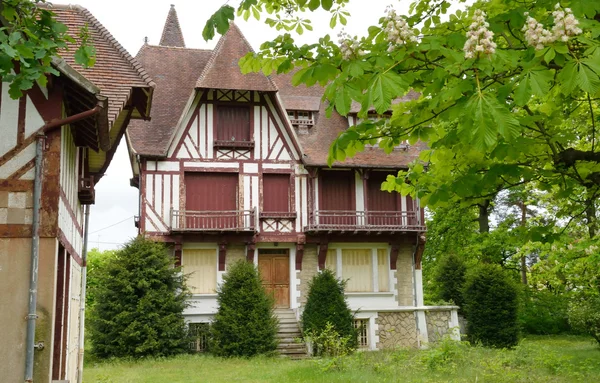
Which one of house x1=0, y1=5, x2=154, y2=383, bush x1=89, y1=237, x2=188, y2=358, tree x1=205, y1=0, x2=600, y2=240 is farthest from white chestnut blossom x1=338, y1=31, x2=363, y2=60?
bush x1=89, y1=237, x2=188, y2=358

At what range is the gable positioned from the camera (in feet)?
75.2

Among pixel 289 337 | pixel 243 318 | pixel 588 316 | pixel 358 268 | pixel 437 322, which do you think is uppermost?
pixel 358 268

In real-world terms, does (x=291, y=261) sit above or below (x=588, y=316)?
above

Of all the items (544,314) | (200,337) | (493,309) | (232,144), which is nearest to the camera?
(200,337)

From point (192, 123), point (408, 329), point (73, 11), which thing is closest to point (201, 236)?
point (192, 123)

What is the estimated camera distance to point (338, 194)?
2430 cm

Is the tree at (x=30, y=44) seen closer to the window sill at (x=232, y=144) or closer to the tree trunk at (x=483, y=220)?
the window sill at (x=232, y=144)

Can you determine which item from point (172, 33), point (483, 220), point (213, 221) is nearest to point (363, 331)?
point (213, 221)

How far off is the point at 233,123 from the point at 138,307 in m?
7.53

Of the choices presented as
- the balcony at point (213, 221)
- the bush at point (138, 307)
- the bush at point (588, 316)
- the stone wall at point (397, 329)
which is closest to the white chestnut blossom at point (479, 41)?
the bush at point (138, 307)

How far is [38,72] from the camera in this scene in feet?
17.9

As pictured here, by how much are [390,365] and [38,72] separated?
1182cm

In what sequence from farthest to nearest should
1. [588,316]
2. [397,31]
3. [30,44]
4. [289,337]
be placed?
[289,337] → [588,316] → [30,44] → [397,31]

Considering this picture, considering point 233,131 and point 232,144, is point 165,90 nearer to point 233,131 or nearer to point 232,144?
point 233,131
